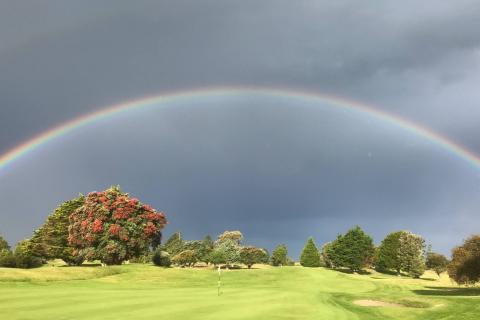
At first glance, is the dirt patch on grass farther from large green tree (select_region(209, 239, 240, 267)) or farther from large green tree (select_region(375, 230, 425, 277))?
large green tree (select_region(375, 230, 425, 277))

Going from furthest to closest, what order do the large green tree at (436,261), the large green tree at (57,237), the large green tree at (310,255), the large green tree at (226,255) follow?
the large green tree at (436,261)
the large green tree at (310,255)
the large green tree at (226,255)
the large green tree at (57,237)

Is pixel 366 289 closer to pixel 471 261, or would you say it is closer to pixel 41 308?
pixel 471 261

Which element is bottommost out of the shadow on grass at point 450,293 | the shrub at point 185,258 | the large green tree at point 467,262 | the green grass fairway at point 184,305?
the green grass fairway at point 184,305

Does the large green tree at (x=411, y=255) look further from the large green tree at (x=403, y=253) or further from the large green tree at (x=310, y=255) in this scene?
the large green tree at (x=310, y=255)

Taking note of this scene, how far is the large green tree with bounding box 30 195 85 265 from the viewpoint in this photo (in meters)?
83.7

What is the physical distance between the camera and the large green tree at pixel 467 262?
179 feet

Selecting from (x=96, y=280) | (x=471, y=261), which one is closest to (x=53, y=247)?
(x=96, y=280)

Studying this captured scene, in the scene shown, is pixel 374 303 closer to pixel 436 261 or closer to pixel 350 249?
pixel 350 249

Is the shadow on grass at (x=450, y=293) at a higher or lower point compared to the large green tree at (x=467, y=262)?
lower

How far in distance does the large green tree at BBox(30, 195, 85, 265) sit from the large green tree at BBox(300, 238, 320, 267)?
2360 inches

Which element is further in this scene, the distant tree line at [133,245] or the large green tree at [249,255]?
the large green tree at [249,255]

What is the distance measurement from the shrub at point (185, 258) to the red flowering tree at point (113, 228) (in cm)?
4166

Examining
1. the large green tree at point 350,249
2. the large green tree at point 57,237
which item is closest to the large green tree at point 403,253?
the large green tree at point 350,249

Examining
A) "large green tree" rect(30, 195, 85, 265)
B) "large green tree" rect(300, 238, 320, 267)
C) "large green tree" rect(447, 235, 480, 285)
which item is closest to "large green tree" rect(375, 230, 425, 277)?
"large green tree" rect(300, 238, 320, 267)
